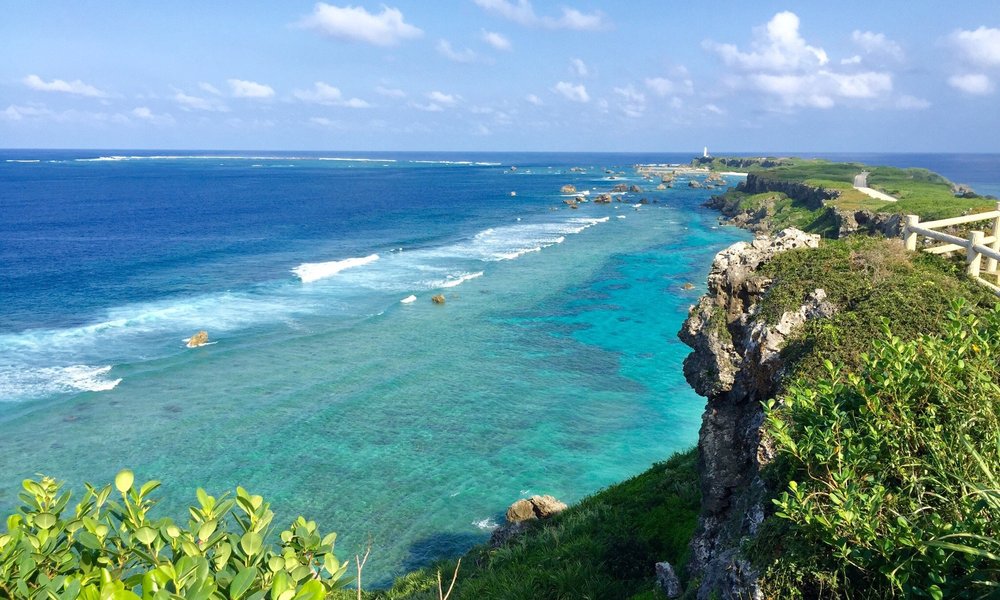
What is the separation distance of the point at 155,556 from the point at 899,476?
7771 mm

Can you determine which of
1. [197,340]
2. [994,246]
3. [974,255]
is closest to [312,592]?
[974,255]

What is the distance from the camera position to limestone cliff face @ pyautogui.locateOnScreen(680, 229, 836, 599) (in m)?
9.83

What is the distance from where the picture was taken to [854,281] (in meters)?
14.1

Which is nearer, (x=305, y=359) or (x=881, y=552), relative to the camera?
(x=881, y=552)

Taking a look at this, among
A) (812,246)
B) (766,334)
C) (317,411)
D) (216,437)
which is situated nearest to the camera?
(766,334)

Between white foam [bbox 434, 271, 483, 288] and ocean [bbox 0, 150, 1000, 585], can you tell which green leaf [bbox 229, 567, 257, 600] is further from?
white foam [bbox 434, 271, 483, 288]

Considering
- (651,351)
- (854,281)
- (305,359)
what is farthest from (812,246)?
(305,359)

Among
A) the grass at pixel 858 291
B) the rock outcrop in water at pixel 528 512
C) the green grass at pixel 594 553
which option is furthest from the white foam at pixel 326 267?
the grass at pixel 858 291

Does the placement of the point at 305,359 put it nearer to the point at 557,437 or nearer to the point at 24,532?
the point at 557,437

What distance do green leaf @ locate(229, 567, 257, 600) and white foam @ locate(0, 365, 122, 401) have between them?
123 feet

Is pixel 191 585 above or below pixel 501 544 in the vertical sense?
above

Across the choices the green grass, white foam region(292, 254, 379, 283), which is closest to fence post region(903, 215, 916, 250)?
the green grass

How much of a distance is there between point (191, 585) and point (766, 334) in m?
12.3

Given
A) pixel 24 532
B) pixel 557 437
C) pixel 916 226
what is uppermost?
pixel 916 226
